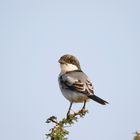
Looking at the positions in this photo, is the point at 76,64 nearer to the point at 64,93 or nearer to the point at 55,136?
the point at 64,93

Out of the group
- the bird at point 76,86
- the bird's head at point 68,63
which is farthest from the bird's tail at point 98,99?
the bird's head at point 68,63

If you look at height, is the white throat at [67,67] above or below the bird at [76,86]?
above

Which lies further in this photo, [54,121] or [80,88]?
[80,88]

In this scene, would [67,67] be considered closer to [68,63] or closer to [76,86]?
[68,63]

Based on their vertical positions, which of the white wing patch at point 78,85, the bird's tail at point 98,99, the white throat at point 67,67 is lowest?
the bird's tail at point 98,99

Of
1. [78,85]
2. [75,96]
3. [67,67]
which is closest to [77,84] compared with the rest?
[78,85]

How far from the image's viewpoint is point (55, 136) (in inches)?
173

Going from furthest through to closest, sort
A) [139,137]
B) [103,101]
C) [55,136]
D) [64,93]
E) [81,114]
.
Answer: [64,93], [103,101], [81,114], [55,136], [139,137]

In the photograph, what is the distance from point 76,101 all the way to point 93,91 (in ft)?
1.64

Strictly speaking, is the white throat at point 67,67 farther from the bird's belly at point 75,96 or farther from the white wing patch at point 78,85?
the bird's belly at point 75,96

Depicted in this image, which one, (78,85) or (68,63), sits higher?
(68,63)

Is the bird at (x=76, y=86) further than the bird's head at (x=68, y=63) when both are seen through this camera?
No

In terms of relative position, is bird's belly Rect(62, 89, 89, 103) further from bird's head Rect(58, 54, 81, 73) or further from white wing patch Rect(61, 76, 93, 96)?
bird's head Rect(58, 54, 81, 73)

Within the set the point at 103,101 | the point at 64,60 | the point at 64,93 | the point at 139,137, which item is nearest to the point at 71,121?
the point at 139,137
